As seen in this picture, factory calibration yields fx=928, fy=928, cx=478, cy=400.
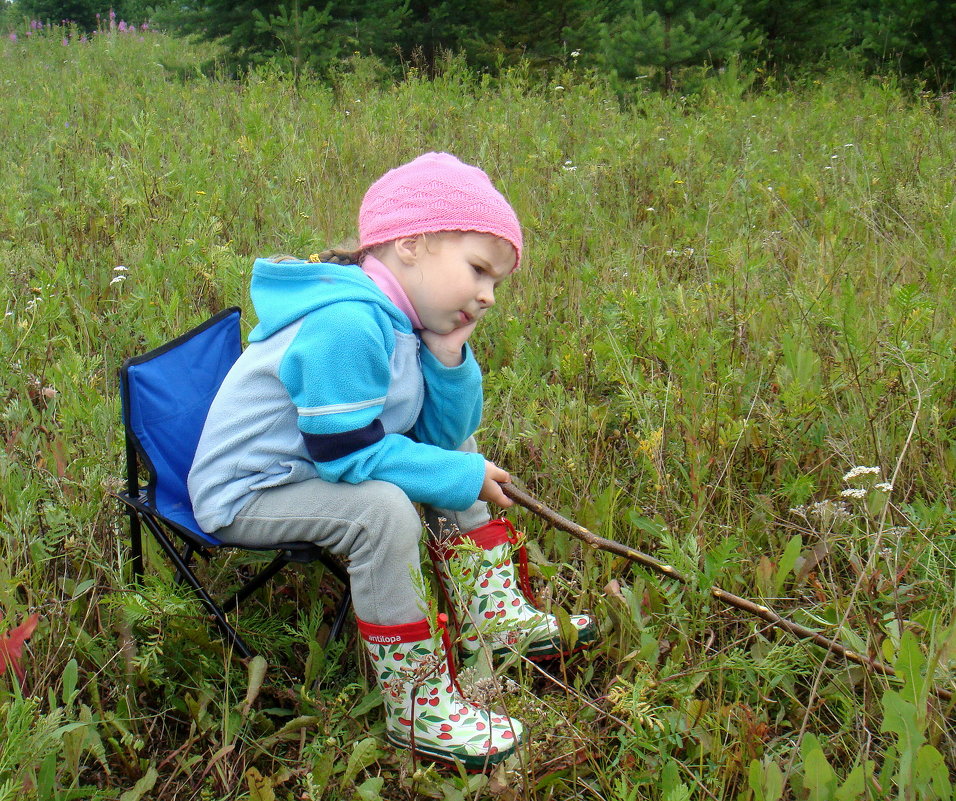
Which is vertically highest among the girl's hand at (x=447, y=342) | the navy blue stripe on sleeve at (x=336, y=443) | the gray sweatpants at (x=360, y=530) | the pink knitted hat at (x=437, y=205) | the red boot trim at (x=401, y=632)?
the pink knitted hat at (x=437, y=205)

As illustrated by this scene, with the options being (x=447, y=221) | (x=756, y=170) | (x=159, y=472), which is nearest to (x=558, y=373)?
(x=447, y=221)

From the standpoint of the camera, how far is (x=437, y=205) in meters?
2.05

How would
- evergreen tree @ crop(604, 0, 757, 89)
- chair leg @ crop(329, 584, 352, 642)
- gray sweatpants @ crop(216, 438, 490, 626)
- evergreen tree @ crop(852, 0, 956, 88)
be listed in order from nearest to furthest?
1. gray sweatpants @ crop(216, 438, 490, 626)
2. chair leg @ crop(329, 584, 352, 642)
3. evergreen tree @ crop(604, 0, 757, 89)
4. evergreen tree @ crop(852, 0, 956, 88)

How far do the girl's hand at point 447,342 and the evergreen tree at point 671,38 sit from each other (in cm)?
637

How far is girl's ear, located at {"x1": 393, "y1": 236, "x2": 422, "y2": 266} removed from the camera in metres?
2.09

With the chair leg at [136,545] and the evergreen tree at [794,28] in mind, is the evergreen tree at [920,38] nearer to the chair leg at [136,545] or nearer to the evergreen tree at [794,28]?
the evergreen tree at [794,28]

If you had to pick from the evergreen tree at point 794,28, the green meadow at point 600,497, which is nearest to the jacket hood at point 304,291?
the green meadow at point 600,497

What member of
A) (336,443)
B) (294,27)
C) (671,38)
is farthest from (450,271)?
(294,27)

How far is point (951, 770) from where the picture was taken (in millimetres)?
1793

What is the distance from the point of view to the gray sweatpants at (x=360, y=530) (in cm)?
197

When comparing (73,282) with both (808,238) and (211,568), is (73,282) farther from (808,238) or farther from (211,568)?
(808,238)

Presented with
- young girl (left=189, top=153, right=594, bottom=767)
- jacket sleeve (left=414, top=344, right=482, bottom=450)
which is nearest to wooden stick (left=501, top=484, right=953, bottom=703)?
young girl (left=189, top=153, right=594, bottom=767)

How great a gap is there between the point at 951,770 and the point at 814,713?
0.97 ft

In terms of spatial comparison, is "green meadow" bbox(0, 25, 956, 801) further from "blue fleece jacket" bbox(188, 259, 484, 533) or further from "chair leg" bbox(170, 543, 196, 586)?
"blue fleece jacket" bbox(188, 259, 484, 533)
